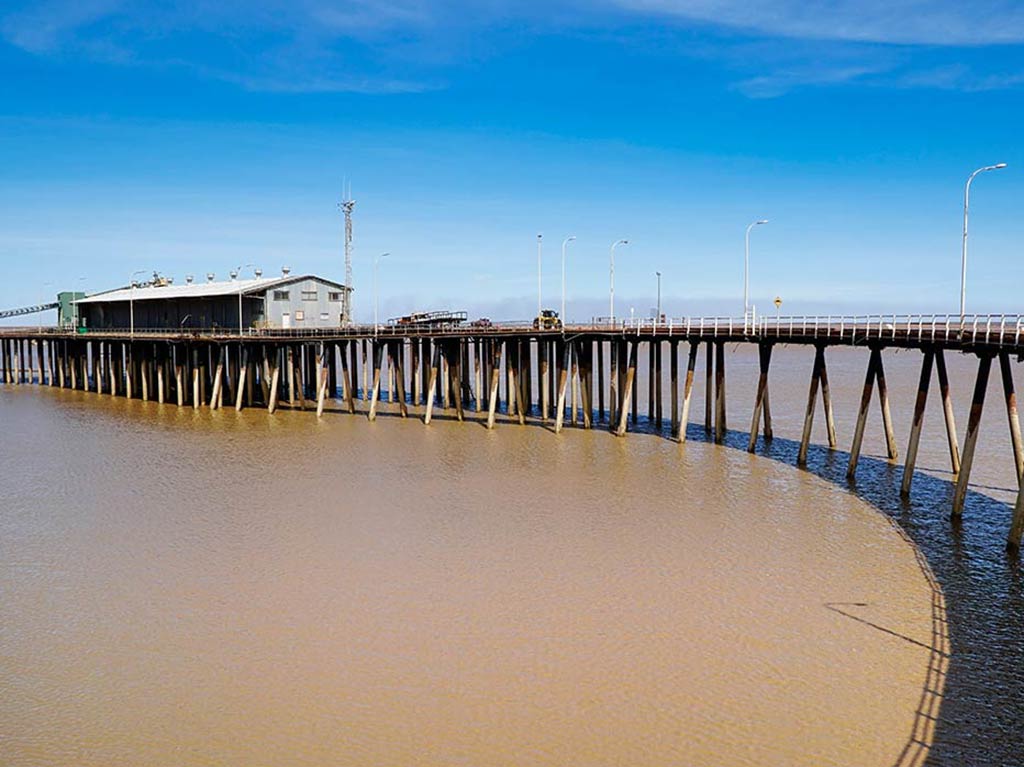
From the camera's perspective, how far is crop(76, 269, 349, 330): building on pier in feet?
173

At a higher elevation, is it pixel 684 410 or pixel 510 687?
pixel 684 410

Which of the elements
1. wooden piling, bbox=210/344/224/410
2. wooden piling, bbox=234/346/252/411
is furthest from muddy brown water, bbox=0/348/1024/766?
wooden piling, bbox=210/344/224/410

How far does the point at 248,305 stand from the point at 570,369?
22.9 metres

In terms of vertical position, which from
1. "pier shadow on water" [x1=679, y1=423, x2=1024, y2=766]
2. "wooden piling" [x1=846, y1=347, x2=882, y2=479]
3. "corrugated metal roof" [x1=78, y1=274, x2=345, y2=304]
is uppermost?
"corrugated metal roof" [x1=78, y1=274, x2=345, y2=304]

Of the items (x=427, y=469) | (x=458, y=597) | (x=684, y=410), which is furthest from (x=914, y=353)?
(x=458, y=597)

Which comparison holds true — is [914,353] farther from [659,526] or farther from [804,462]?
[659,526]

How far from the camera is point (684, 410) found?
3466 centimetres

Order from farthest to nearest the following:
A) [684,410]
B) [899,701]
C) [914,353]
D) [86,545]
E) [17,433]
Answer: [914,353] < [17,433] < [684,410] < [86,545] < [899,701]

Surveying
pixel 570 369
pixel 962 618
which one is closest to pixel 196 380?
pixel 570 369

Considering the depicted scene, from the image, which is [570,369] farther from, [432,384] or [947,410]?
[947,410]

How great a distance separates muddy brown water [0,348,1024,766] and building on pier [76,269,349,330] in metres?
23.4

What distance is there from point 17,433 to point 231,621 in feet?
100

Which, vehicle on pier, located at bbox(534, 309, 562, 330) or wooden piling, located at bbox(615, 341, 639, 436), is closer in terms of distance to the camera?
wooden piling, located at bbox(615, 341, 639, 436)

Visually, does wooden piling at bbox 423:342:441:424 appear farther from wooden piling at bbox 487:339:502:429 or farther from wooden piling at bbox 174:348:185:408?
wooden piling at bbox 174:348:185:408
